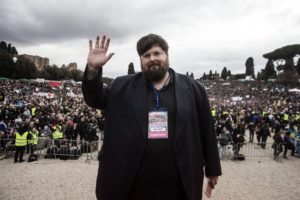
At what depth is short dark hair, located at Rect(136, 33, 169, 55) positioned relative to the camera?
2127 mm

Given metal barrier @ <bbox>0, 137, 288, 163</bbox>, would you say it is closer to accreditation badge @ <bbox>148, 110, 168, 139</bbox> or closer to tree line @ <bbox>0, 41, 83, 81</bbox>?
accreditation badge @ <bbox>148, 110, 168, 139</bbox>

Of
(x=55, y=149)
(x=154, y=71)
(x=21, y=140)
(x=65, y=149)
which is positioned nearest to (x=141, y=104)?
(x=154, y=71)

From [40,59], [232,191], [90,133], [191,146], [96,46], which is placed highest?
[40,59]

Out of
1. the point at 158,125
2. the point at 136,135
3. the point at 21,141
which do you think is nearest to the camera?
the point at 136,135

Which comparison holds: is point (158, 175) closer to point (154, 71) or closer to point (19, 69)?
point (154, 71)

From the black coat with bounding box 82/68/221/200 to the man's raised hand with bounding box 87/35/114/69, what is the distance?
0.10 m

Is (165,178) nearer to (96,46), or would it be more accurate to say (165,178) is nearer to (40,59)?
(96,46)

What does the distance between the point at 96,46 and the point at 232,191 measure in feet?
21.4

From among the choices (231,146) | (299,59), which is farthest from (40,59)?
(231,146)

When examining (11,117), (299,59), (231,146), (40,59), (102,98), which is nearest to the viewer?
(102,98)

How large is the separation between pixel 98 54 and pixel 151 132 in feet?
2.63

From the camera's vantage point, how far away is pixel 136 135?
1977 mm

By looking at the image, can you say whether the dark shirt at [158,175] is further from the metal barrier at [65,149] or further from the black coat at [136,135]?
the metal barrier at [65,149]

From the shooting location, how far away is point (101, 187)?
81.7 inches
